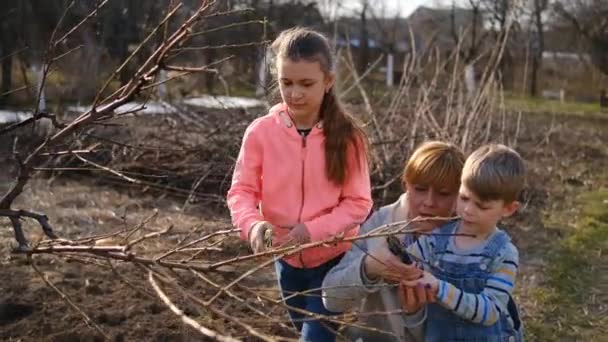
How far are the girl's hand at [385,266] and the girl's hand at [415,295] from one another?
0.03m

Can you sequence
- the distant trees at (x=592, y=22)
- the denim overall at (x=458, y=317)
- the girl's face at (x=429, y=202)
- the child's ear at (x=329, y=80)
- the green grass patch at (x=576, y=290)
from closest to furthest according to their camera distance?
the denim overall at (x=458, y=317) < the girl's face at (x=429, y=202) < the child's ear at (x=329, y=80) < the green grass patch at (x=576, y=290) < the distant trees at (x=592, y=22)

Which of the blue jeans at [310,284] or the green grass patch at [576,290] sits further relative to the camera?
the green grass patch at [576,290]

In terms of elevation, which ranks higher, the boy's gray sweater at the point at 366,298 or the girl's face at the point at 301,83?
the girl's face at the point at 301,83

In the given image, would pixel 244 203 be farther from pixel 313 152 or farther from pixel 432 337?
pixel 432 337

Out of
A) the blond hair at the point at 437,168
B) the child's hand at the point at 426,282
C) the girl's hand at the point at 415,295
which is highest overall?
the blond hair at the point at 437,168

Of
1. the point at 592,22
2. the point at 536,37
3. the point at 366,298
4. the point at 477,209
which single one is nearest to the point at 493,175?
the point at 477,209

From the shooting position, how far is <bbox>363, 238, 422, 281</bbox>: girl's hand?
2.48 meters

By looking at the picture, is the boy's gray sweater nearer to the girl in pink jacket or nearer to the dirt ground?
the girl in pink jacket

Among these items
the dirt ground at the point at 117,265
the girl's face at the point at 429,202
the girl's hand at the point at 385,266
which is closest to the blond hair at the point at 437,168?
the girl's face at the point at 429,202

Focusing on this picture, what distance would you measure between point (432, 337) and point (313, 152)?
663mm

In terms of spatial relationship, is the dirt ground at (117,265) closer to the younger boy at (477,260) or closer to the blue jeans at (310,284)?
the blue jeans at (310,284)

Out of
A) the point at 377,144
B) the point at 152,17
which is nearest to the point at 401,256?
the point at 377,144

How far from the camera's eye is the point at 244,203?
9.20 ft

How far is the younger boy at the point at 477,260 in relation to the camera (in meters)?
2.52
